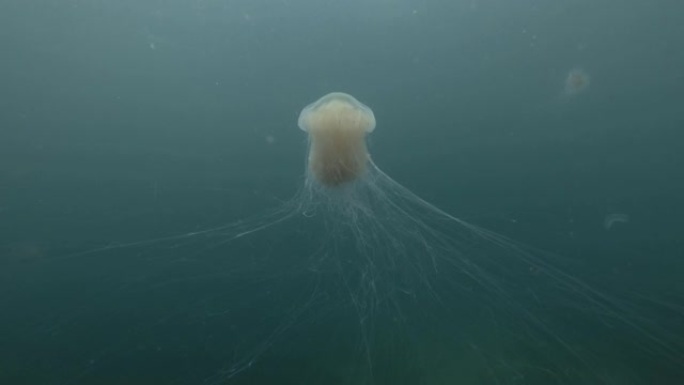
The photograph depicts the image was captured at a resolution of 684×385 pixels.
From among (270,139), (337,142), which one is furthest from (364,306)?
(270,139)

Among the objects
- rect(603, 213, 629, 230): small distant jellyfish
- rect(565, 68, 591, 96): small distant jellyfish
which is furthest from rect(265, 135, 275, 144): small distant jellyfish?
rect(603, 213, 629, 230): small distant jellyfish

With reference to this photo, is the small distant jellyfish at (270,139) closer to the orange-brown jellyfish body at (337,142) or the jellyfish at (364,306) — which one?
the jellyfish at (364,306)

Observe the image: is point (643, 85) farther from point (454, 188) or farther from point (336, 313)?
point (336, 313)

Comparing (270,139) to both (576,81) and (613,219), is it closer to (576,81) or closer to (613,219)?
(576,81)

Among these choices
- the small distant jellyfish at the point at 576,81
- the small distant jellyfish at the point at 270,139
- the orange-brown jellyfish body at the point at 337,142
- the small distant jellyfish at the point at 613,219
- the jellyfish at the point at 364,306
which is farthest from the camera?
the small distant jellyfish at the point at 613,219

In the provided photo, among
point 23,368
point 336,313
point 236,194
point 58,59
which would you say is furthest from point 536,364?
point 58,59

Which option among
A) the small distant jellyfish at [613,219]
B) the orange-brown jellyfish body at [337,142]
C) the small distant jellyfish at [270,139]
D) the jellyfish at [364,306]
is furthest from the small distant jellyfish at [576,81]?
the small distant jellyfish at [270,139]

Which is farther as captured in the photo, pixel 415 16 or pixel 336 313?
pixel 415 16
